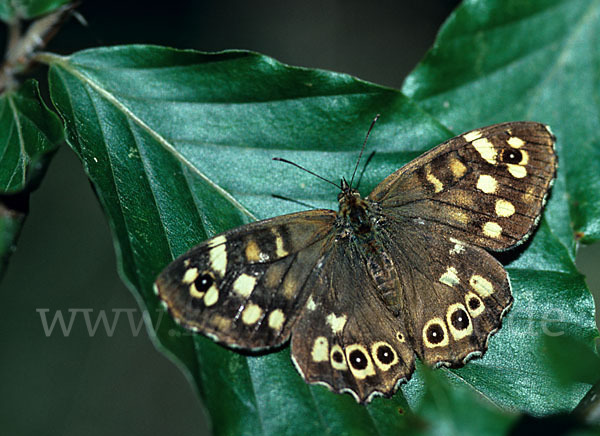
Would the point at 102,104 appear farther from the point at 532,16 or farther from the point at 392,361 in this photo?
the point at 532,16

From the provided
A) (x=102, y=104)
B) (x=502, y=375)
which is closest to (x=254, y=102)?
(x=102, y=104)

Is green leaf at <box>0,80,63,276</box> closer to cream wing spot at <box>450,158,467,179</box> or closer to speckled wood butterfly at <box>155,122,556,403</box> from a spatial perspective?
speckled wood butterfly at <box>155,122,556,403</box>

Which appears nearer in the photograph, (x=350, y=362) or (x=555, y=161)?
(x=350, y=362)

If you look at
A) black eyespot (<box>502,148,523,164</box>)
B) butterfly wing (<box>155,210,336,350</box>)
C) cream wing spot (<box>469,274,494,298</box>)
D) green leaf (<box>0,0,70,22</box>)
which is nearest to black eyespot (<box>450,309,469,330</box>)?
cream wing spot (<box>469,274,494,298</box>)

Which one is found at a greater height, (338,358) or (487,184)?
(487,184)

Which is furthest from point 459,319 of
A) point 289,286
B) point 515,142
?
point 515,142

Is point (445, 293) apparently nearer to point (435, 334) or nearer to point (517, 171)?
point (435, 334)

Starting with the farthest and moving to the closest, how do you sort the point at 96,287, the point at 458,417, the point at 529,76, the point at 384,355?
the point at 96,287 < the point at 529,76 < the point at 384,355 < the point at 458,417
